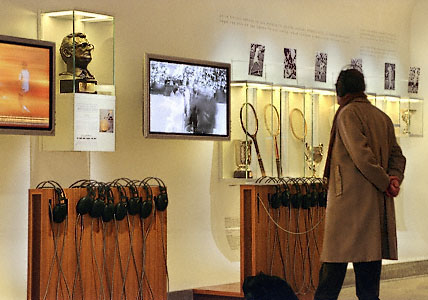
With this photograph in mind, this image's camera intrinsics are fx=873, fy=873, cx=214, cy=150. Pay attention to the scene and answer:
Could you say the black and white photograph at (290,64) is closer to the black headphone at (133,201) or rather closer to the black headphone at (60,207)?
the black headphone at (133,201)

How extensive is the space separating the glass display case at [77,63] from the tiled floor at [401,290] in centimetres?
260

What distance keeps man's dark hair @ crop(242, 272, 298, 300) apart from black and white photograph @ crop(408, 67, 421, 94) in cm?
495

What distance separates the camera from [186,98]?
6.22 m

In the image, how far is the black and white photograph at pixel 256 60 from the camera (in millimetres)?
6860

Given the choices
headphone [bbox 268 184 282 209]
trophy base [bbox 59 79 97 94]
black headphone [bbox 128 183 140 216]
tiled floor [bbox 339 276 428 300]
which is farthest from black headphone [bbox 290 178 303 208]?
trophy base [bbox 59 79 97 94]

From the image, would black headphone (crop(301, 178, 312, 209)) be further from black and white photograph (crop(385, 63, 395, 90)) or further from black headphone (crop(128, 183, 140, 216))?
black and white photograph (crop(385, 63, 395, 90))

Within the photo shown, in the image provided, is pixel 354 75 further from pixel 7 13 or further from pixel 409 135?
pixel 409 135

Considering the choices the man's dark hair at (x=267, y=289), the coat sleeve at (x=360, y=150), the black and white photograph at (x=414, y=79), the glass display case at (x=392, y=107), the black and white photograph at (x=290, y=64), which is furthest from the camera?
the black and white photograph at (x=414, y=79)

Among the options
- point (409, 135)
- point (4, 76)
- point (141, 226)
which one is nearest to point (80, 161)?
point (141, 226)

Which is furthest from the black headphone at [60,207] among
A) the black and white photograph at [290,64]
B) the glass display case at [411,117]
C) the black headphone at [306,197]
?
the glass display case at [411,117]

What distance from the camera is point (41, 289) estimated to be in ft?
16.5

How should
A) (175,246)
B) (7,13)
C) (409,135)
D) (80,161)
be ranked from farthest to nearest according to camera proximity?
(409,135) → (175,246) → (80,161) → (7,13)

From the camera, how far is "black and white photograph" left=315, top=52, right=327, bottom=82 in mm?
7695

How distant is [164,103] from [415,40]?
381 centimetres
